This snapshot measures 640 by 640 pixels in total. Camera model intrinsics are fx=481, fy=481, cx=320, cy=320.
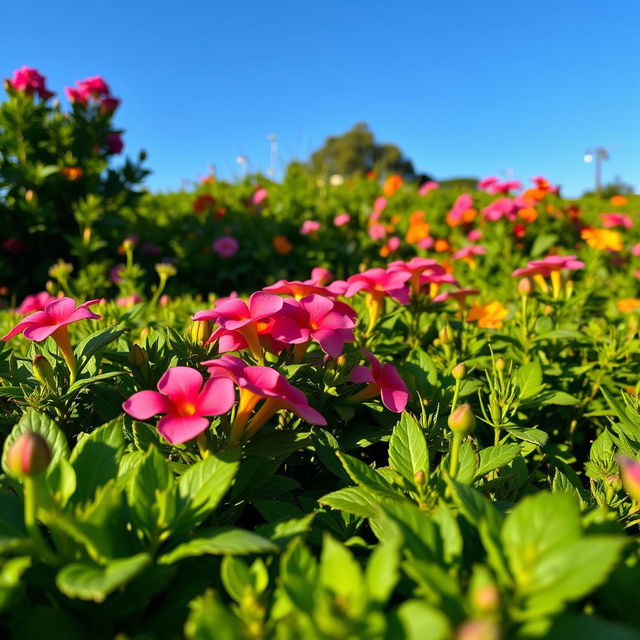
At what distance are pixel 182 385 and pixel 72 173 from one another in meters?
A: 3.93

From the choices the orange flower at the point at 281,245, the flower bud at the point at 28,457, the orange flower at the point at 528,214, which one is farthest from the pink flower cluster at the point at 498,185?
the flower bud at the point at 28,457

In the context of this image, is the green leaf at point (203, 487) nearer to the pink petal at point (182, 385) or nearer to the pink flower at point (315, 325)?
the pink petal at point (182, 385)

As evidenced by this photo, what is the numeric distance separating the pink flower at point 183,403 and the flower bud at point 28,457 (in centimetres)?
16

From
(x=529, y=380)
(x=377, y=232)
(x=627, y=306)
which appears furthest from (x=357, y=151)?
(x=529, y=380)

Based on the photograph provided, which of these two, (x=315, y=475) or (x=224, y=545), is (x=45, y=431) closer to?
(x=224, y=545)

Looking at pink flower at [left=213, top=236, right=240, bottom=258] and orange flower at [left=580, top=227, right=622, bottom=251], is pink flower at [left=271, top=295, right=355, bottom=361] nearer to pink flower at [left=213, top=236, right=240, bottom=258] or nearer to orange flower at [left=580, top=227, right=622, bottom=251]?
orange flower at [left=580, top=227, right=622, bottom=251]

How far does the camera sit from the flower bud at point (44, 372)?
1.06 m

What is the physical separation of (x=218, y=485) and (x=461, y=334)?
1.39 m

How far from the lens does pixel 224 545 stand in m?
0.68

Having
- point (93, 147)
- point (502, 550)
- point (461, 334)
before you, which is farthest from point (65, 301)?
point (93, 147)

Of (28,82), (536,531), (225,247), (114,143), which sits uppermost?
(28,82)

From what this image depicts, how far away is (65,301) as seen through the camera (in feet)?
3.70

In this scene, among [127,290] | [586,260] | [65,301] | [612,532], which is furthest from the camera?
[586,260]

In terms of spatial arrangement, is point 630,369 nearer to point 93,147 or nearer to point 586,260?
point 586,260
